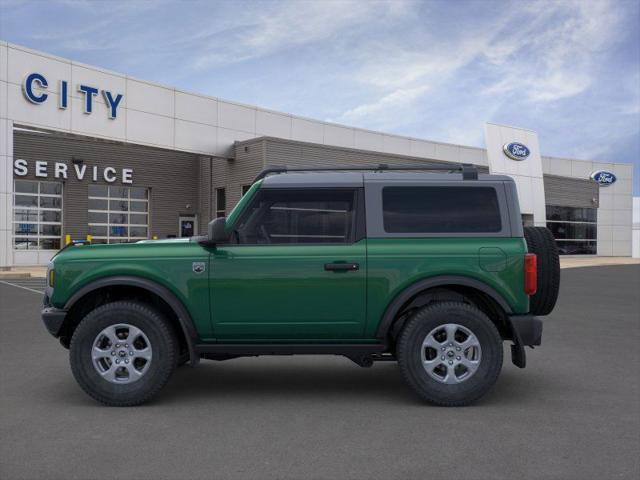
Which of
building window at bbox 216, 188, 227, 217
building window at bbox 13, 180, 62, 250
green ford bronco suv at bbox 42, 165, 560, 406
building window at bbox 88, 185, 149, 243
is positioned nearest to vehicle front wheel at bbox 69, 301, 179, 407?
green ford bronco suv at bbox 42, 165, 560, 406

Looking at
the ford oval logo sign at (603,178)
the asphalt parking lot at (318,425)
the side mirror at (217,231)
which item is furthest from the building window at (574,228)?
the side mirror at (217,231)

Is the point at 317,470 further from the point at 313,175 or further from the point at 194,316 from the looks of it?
the point at 313,175

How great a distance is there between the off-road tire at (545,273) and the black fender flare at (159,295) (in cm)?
294

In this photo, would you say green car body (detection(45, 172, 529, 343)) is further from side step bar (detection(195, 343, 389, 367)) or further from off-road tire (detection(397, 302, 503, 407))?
off-road tire (detection(397, 302, 503, 407))

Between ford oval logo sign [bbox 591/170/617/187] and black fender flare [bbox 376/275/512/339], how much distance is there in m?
49.7

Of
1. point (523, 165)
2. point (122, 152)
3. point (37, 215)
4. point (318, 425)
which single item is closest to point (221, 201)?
point (122, 152)

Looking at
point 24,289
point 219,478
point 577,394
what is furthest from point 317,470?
point 24,289

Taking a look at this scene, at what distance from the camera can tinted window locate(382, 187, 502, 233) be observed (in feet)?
18.6

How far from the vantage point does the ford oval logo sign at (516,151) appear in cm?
4075

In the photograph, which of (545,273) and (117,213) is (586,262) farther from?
(545,273)

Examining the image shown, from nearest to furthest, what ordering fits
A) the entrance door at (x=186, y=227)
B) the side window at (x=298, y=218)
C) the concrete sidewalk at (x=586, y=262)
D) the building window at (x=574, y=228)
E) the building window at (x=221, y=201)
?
the side window at (x=298, y=218) < the building window at (x=221, y=201) < the entrance door at (x=186, y=227) < the concrete sidewalk at (x=586, y=262) < the building window at (x=574, y=228)

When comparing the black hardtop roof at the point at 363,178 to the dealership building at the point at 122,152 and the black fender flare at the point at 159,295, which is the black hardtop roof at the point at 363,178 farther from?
the dealership building at the point at 122,152

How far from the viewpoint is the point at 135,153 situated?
31297 mm

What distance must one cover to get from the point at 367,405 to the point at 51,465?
251 centimetres
